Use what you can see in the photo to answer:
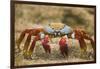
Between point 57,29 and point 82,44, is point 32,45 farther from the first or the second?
point 82,44

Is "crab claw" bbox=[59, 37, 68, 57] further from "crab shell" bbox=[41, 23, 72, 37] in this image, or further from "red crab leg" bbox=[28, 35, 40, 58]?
"red crab leg" bbox=[28, 35, 40, 58]

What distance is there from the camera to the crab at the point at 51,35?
2.07m

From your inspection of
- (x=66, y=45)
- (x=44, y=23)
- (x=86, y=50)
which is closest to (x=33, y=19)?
(x=44, y=23)

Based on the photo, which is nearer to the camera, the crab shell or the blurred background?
the blurred background

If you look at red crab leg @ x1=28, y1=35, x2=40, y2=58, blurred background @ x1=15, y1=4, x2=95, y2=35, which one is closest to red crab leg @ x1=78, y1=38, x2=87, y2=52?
blurred background @ x1=15, y1=4, x2=95, y2=35

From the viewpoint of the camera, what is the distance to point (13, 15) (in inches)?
78.7

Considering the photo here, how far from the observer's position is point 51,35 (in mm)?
2164

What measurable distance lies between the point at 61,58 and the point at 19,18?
681 millimetres

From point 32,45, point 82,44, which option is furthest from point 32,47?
point 82,44

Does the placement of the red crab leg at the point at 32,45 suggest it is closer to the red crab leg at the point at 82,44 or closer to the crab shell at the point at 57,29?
the crab shell at the point at 57,29

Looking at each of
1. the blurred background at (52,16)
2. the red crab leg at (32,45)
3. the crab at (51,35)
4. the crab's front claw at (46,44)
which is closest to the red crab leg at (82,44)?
the crab at (51,35)

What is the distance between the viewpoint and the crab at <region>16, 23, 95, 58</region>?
207cm
